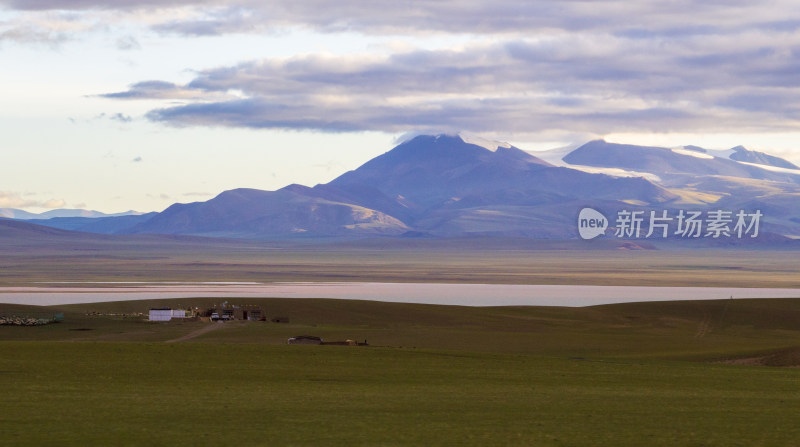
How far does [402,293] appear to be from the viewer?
91.9 metres

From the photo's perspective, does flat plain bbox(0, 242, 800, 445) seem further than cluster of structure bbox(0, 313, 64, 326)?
No

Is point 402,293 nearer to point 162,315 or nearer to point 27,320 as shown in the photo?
point 162,315

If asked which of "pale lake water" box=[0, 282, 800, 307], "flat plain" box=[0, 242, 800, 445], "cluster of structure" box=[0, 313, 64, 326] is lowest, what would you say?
"cluster of structure" box=[0, 313, 64, 326]

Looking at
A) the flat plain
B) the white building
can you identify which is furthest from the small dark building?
the white building

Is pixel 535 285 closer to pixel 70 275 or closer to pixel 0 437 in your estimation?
pixel 70 275

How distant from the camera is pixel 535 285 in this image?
111750 mm

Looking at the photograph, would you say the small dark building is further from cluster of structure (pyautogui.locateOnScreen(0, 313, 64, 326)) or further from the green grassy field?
cluster of structure (pyautogui.locateOnScreen(0, 313, 64, 326))

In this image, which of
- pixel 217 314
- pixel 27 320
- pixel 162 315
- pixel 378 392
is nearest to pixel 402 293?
pixel 217 314

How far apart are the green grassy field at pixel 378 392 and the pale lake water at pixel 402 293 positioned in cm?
2992

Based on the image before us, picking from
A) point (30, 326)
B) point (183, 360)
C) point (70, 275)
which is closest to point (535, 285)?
point (70, 275)

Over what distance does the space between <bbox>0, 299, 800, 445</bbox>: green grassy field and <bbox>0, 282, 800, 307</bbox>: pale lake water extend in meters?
29.9

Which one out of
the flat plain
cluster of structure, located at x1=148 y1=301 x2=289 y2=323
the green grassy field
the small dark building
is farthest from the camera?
cluster of structure, located at x1=148 y1=301 x2=289 y2=323

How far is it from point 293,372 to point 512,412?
9.74 meters

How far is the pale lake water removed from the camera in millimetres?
81750
